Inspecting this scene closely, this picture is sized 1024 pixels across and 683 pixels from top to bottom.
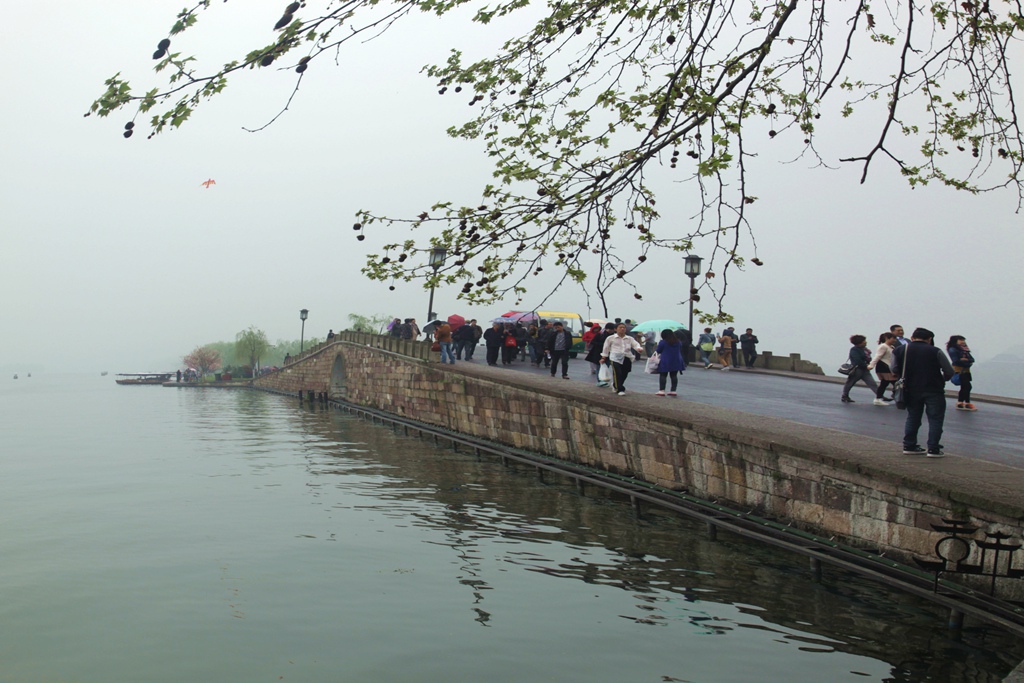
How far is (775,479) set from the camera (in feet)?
38.2

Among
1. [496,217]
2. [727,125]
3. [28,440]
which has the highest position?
[727,125]

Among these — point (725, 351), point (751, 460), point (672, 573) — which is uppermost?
point (725, 351)

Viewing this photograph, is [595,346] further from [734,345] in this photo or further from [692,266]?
[734,345]

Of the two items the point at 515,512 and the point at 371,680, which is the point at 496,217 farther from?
the point at 515,512

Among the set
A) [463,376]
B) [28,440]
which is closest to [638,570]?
[463,376]

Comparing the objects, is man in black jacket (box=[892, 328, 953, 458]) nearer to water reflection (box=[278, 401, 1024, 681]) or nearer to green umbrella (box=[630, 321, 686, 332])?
water reflection (box=[278, 401, 1024, 681])

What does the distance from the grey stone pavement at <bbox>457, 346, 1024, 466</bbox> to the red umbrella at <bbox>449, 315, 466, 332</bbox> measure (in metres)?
5.56

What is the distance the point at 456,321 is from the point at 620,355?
16094 millimetres

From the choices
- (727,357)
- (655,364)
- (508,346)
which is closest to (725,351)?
(727,357)

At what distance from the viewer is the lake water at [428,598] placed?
7461 mm

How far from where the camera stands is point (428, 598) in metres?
9.40

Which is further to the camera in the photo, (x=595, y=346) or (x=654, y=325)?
(x=654, y=325)

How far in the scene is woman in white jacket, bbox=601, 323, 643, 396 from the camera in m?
17.9

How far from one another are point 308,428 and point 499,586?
2519 cm
